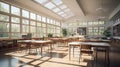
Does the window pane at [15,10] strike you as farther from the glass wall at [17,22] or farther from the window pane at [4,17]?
the window pane at [4,17]

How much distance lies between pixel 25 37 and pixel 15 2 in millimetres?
2519

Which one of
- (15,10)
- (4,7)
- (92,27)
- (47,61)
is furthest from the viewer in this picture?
(92,27)

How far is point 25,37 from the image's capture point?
23.3 feet

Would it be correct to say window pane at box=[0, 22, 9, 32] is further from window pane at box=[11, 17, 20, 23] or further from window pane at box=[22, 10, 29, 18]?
window pane at box=[22, 10, 29, 18]

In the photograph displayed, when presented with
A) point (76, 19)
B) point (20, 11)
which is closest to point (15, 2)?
point (20, 11)

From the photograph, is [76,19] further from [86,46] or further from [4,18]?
[86,46]

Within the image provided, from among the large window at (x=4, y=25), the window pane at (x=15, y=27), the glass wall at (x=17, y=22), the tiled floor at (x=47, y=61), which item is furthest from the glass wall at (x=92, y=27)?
the tiled floor at (x=47, y=61)

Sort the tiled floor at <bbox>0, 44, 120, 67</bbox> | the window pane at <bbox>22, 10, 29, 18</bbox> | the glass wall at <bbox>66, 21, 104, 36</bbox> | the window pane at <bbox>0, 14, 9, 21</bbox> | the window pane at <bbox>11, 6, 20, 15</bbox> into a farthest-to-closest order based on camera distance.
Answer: the glass wall at <bbox>66, 21, 104, 36</bbox>
the window pane at <bbox>22, 10, 29, 18</bbox>
the window pane at <bbox>11, 6, 20, 15</bbox>
the window pane at <bbox>0, 14, 9, 21</bbox>
the tiled floor at <bbox>0, 44, 120, 67</bbox>

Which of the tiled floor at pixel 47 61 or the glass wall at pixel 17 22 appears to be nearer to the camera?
the tiled floor at pixel 47 61

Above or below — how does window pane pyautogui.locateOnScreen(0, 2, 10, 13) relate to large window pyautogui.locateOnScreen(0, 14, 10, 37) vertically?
above

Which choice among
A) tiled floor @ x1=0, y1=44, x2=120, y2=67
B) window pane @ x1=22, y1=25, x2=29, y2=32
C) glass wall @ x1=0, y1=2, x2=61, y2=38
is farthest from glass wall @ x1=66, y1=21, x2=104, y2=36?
tiled floor @ x1=0, y1=44, x2=120, y2=67

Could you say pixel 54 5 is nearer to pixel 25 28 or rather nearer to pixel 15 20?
pixel 25 28

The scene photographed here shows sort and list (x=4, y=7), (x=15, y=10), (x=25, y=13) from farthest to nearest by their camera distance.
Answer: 1. (x=25, y=13)
2. (x=15, y=10)
3. (x=4, y=7)

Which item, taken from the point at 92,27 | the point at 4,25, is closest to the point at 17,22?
the point at 4,25
